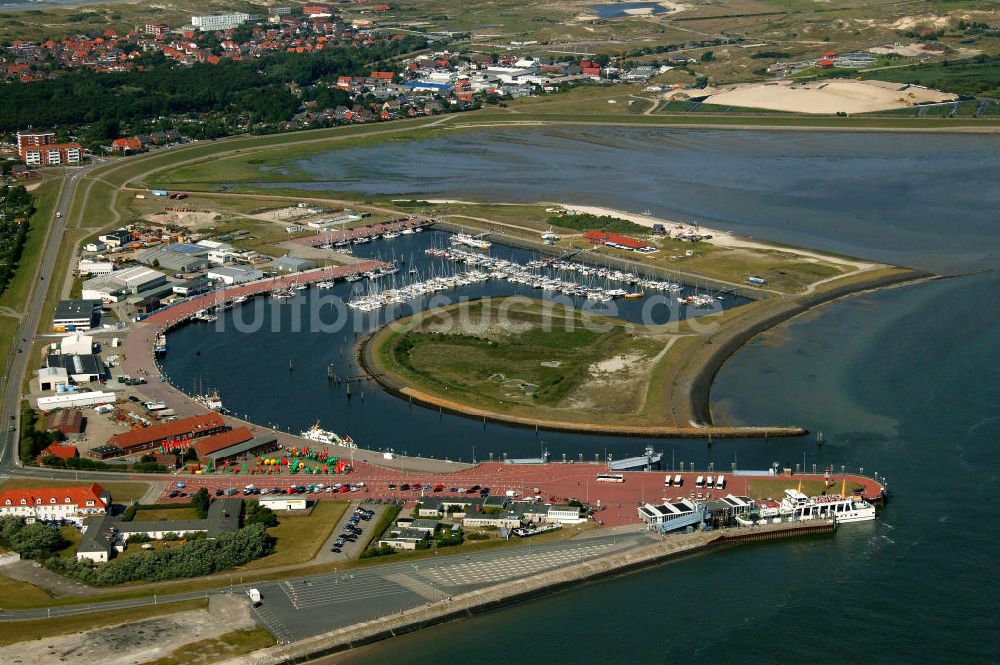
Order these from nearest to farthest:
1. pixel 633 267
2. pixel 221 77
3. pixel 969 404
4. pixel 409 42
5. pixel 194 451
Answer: pixel 194 451, pixel 969 404, pixel 633 267, pixel 221 77, pixel 409 42

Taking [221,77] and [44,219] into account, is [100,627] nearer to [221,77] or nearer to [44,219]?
[44,219]

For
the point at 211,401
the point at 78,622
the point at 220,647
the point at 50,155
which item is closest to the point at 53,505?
the point at 78,622

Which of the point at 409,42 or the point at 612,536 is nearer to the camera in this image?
the point at 612,536

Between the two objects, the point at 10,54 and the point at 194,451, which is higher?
the point at 10,54

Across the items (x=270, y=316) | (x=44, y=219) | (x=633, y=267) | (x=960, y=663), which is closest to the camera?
(x=960, y=663)

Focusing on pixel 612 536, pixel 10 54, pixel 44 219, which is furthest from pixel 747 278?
pixel 10 54

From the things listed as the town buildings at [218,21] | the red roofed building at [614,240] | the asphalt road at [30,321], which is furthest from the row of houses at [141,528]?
the town buildings at [218,21]
